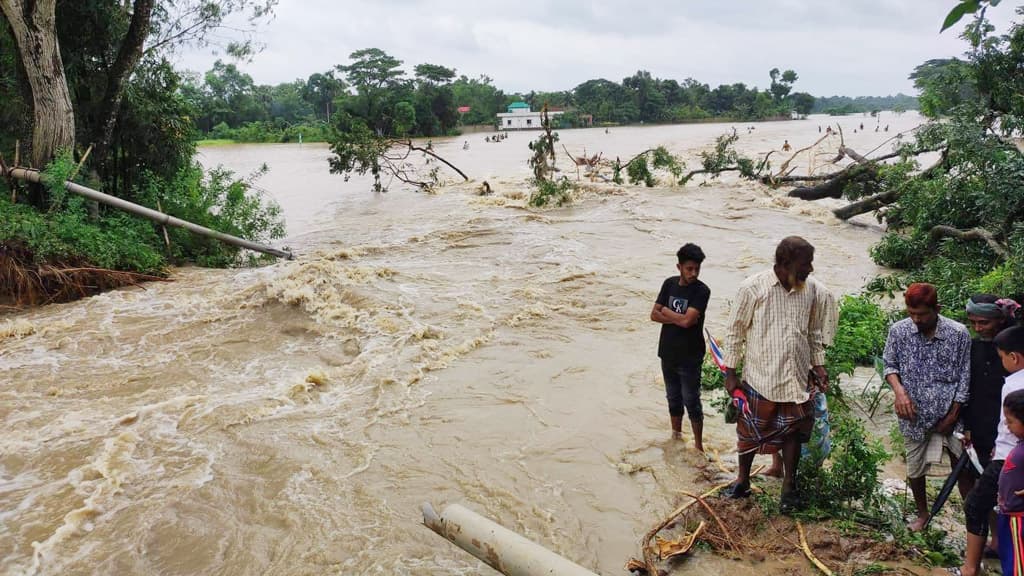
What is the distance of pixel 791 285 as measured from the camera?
10.9 feet

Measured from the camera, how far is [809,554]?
318 centimetres

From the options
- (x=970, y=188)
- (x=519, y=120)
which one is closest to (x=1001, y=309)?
(x=970, y=188)

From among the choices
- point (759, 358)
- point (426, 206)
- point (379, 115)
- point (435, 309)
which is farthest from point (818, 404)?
point (379, 115)

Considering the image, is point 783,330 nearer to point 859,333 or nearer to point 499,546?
point 499,546

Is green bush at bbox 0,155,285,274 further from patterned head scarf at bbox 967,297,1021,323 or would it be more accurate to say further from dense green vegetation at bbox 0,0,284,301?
patterned head scarf at bbox 967,297,1021,323

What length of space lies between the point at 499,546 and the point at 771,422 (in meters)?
1.85

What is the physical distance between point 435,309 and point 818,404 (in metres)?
5.99

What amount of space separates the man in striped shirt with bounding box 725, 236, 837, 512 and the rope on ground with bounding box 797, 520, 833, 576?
0.20 m

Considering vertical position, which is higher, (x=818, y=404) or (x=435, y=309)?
(x=818, y=404)

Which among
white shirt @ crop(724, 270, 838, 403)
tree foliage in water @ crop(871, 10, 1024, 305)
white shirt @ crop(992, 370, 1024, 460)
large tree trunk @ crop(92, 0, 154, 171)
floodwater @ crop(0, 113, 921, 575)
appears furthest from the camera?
large tree trunk @ crop(92, 0, 154, 171)

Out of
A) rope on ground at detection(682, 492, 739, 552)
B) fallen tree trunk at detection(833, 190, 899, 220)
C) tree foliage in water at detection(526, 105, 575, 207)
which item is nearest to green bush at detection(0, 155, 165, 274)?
rope on ground at detection(682, 492, 739, 552)

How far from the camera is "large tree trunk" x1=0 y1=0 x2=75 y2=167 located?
9336mm

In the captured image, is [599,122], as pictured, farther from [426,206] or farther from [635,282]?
[635,282]

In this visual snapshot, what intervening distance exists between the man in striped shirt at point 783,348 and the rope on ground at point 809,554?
0.20 meters
